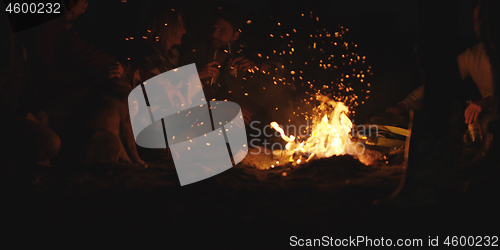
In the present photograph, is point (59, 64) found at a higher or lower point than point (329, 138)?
higher

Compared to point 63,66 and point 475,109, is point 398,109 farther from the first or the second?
point 63,66

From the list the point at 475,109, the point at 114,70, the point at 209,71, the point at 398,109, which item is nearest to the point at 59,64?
the point at 114,70

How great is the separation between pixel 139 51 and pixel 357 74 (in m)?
4.68

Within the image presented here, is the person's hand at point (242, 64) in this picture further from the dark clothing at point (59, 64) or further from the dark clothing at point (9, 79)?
the dark clothing at point (9, 79)

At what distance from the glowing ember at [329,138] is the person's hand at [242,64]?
1.54 m

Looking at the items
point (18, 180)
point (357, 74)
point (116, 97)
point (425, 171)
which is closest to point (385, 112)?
point (357, 74)

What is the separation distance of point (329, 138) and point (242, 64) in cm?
223

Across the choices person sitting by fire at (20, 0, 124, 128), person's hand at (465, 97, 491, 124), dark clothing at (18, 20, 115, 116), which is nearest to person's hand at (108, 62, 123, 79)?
person sitting by fire at (20, 0, 124, 128)

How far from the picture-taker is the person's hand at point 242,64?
6.75 metres

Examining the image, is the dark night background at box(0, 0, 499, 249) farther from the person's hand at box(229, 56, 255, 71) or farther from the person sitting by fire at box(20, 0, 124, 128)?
the person's hand at box(229, 56, 255, 71)

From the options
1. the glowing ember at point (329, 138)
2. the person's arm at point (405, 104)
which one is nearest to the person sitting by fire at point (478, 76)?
the person's arm at point (405, 104)

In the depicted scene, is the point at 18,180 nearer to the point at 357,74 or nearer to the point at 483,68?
the point at 357,74

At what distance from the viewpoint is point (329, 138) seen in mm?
6145

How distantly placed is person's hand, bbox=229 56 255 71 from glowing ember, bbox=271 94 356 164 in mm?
1541
